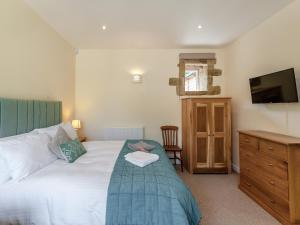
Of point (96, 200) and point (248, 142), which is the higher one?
point (248, 142)

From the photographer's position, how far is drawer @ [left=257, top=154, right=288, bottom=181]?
2186 millimetres

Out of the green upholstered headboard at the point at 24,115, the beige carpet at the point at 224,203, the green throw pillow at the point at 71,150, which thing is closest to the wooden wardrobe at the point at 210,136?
the beige carpet at the point at 224,203

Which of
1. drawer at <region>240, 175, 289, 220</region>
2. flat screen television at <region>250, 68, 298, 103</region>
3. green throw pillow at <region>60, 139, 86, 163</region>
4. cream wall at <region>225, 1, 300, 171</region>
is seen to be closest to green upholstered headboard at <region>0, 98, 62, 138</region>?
green throw pillow at <region>60, 139, 86, 163</region>

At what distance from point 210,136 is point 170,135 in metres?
0.92

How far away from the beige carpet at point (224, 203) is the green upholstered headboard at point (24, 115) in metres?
2.41

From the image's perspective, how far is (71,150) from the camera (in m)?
2.38

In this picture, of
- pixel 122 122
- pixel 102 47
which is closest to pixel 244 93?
pixel 122 122

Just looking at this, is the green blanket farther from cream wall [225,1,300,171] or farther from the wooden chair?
the wooden chair

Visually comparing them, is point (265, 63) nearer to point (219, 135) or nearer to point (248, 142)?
point (248, 142)

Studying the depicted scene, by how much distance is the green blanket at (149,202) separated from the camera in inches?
60.0

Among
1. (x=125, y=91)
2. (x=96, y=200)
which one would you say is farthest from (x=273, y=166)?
(x=125, y=91)

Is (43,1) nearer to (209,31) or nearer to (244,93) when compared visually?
(209,31)

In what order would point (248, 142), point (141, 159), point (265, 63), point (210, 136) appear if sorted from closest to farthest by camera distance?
point (141, 159) → point (248, 142) → point (265, 63) → point (210, 136)

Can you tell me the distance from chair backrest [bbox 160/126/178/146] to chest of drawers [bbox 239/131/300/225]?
158 cm
